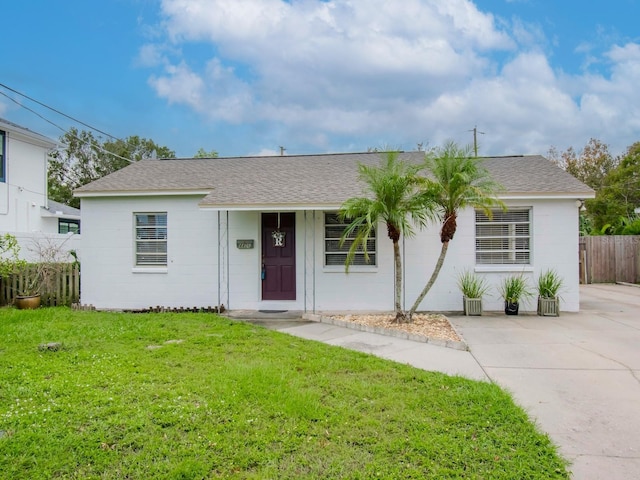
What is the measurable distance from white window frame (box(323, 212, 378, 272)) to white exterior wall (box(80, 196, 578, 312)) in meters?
0.16

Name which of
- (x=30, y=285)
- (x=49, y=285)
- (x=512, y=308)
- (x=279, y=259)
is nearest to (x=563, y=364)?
(x=512, y=308)

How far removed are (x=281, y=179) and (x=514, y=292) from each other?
21.4 feet

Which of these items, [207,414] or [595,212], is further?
[595,212]

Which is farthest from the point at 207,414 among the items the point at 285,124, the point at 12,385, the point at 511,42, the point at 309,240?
the point at 285,124

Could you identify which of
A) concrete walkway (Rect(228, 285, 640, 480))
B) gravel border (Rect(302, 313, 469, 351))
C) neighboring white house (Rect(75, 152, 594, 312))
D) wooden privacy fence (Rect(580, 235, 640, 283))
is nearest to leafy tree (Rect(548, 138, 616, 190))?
wooden privacy fence (Rect(580, 235, 640, 283))

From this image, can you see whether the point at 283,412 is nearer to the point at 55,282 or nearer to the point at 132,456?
the point at 132,456

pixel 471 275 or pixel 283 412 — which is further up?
pixel 471 275

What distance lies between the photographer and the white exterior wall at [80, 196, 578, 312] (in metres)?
9.30

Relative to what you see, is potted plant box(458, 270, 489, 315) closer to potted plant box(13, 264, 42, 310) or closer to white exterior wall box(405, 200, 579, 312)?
white exterior wall box(405, 200, 579, 312)

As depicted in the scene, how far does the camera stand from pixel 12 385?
14.3 ft

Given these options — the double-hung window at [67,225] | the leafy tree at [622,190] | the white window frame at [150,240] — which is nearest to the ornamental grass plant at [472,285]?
the white window frame at [150,240]

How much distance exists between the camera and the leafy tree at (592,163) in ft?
93.0

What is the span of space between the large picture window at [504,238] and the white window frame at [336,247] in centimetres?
262

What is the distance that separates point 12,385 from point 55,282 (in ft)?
22.6
